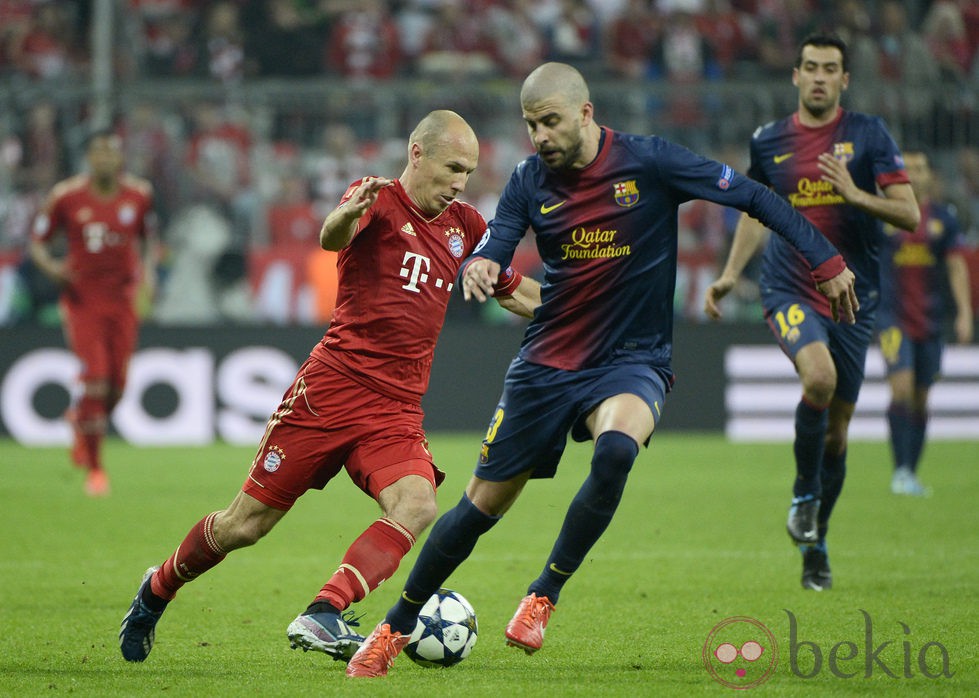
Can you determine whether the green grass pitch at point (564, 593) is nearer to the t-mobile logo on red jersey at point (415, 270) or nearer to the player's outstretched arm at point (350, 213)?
the t-mobile logo on red jersey at point (415, 270)

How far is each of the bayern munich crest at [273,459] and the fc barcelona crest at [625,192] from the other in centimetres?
165

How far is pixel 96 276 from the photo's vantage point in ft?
39.3

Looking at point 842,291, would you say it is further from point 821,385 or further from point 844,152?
point 844,152

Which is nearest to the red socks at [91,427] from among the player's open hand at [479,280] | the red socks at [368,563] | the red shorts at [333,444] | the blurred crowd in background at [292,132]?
the blurred crowd in background at [292,132]

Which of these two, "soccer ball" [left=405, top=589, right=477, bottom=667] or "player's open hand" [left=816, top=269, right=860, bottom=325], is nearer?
"player's open hand" [left=816, top=269, right=860, bottom=325]

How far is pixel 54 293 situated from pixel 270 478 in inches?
448

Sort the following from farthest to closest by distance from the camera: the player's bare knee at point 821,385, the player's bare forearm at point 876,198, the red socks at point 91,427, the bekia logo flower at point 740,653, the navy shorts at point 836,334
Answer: the red socks at point 91,427, the navy shorts at point 836,334, the player's bare knee at point 821,385, the player's bare forearm at point 876,198, the bekia logo flower at point 740,653

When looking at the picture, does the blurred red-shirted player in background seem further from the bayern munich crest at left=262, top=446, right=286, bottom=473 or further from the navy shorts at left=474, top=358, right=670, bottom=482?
the navy shorts at left=474, top=358, right=670, bottom=482

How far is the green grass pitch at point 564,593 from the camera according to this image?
527 cm

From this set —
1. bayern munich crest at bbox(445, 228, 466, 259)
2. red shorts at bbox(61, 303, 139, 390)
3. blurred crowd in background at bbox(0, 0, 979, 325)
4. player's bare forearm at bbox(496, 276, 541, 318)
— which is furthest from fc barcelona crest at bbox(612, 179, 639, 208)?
blurred crowd in background at bbox(0, 0, 979, 325)

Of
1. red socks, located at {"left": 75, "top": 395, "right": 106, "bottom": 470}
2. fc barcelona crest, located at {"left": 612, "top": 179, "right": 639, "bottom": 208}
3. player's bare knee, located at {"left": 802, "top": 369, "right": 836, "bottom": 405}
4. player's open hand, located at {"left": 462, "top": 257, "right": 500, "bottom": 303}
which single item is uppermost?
fc barcelona crest, located at {"left": 612, "top": 179, "right": 639, "bottom": 208}

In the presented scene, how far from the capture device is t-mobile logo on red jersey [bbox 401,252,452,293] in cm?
559

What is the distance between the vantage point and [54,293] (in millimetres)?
16016

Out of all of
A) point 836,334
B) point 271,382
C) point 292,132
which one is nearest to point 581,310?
point 836,334
